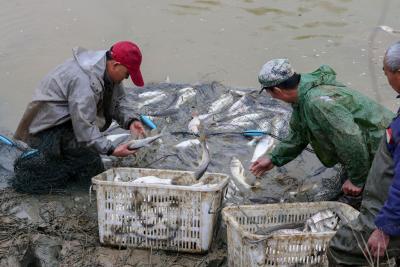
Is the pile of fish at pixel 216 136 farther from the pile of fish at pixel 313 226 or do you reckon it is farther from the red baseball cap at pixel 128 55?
the pile of fish at pixel 313 226

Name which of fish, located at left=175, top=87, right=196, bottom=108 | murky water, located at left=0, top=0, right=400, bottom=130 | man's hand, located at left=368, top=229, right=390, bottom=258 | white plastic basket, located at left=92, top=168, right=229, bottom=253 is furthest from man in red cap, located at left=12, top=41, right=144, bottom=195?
man's hand, located at left=368, top=229, right=390, bottom=258

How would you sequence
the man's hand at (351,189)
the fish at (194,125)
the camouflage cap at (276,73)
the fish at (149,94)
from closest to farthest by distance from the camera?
the camouflage cap at (276,73) → the man's hand at (351,189) → the fish at (194,125) → the fish at (149,94)

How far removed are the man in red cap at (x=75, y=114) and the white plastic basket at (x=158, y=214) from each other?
0.65 metres

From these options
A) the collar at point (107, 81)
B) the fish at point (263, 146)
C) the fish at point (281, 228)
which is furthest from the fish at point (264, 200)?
the collar at point (107, 81)

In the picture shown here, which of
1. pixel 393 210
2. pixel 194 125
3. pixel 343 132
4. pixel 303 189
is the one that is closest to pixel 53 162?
pixel 194 125

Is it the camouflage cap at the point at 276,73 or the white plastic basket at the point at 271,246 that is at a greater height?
the camouflage cap at the point at 276,73

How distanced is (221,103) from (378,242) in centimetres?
392

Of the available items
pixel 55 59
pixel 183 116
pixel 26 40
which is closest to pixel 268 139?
pixel 183 116

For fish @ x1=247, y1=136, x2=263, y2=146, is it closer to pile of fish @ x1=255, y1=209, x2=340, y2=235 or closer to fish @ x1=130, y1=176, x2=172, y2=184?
fish @ x1=130, y1=176, x2=172, y2=184

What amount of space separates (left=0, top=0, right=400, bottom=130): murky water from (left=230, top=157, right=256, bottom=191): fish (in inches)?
98.1

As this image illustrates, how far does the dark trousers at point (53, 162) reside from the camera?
5066 millimetres

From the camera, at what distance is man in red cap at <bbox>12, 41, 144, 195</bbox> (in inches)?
187

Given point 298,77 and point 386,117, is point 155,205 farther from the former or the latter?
point 386,117

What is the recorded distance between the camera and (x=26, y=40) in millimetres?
9336
